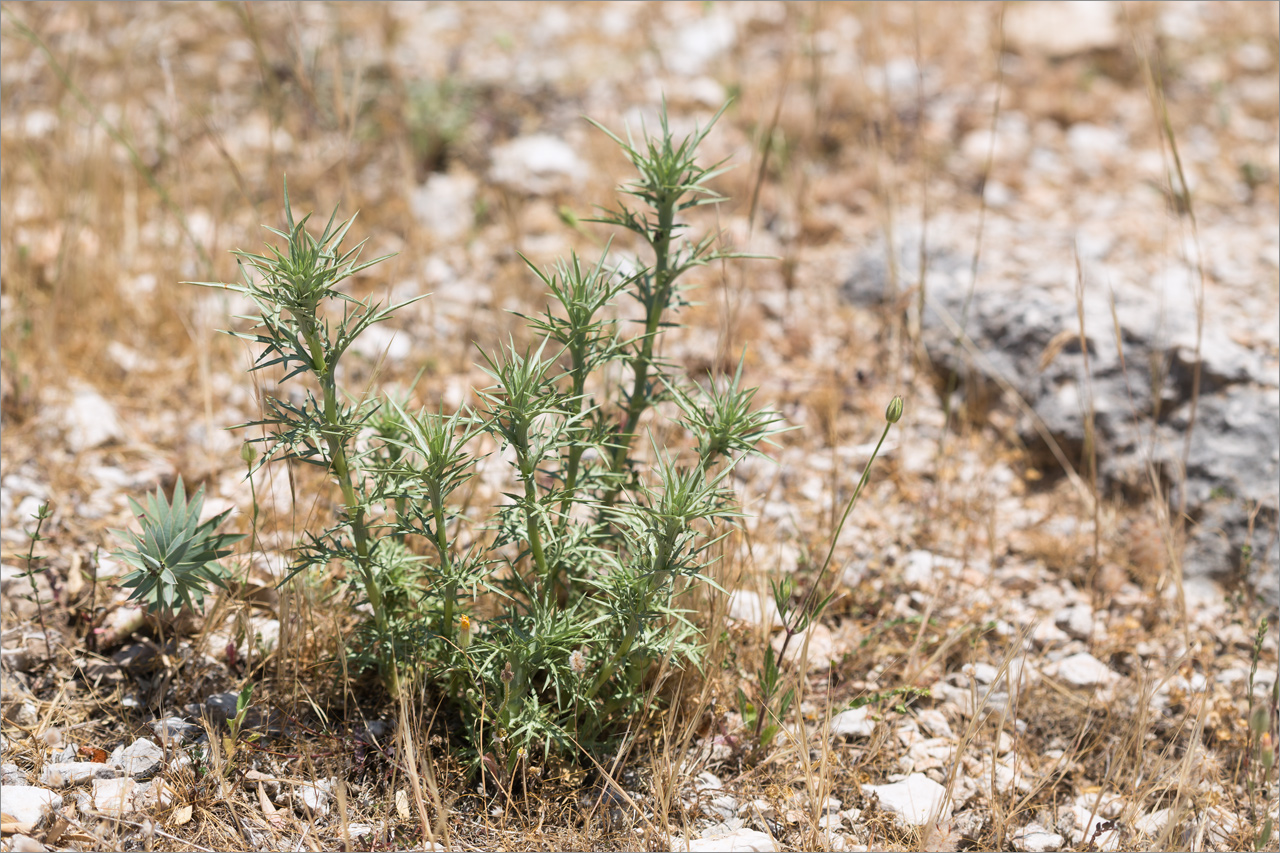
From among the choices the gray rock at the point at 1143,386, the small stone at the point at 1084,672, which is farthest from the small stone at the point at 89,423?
the small stone at the point at 1084,672

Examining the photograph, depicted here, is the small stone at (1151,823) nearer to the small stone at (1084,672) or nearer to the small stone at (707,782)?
the small stone at (1084,672)

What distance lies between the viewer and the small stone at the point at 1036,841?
206 centimetres

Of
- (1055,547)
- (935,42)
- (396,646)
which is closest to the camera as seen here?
(396,646)

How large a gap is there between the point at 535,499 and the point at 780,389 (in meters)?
1.73

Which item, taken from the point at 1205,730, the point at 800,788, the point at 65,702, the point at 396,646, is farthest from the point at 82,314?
the point at 1205,730

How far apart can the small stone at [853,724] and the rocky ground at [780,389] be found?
0.01m

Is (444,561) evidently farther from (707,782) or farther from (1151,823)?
(1151,823)

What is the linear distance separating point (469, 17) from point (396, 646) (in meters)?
4.40

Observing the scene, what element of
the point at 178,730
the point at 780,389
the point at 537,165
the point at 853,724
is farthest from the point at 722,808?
the point at 537,165

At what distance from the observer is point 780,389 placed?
3.39m

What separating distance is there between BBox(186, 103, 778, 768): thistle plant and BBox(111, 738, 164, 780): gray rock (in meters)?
0.47

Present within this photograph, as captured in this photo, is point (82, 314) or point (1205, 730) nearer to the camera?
point (1205, 730)

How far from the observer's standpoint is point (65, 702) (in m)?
2.12

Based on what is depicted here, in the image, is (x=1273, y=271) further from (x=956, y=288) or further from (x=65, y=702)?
(x=65, y=702)
